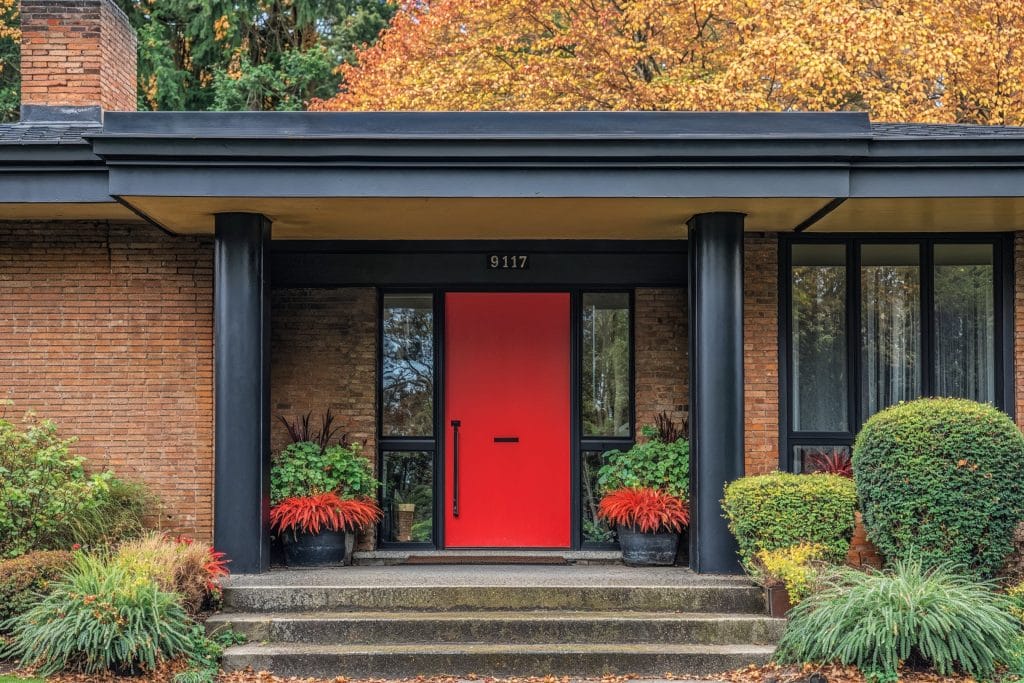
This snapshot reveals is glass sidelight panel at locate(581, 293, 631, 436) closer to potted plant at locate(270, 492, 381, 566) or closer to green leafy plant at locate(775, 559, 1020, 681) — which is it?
potted plant at locate(270, 492, 381, 566)

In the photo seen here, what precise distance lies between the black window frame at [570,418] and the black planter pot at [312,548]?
91 centimetres

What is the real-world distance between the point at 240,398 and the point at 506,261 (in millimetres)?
2748

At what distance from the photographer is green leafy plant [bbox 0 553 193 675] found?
6332 millimetres

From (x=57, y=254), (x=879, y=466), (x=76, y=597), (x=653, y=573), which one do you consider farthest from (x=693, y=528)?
(x=57, y=254)

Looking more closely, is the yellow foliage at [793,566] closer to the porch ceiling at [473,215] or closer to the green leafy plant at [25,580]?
the porch ceiling at [473,215]

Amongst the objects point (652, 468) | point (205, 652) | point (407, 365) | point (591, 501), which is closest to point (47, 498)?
point (205, 652)

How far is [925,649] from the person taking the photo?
6.30 metres

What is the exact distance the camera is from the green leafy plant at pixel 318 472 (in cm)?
873

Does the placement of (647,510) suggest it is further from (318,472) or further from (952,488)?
(318,472)

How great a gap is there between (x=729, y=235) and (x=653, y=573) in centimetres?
268

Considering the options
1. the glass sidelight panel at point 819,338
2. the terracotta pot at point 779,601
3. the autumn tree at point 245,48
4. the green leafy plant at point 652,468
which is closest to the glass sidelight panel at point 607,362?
the green leafy plant at point 652,468

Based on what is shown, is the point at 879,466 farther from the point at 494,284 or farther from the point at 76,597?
the point at 76,597

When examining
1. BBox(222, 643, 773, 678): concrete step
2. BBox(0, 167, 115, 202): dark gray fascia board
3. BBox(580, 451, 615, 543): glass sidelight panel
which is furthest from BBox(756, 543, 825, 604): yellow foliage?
BBox(0, 167, 115, 202): dark gray fascia board

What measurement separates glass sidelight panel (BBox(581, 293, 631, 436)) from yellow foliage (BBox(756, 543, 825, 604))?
2471 millimetres
